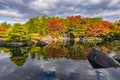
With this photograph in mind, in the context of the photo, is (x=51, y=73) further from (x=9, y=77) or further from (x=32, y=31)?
(x=32, y=31)

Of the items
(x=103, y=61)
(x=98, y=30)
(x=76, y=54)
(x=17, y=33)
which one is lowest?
(x=76, y=54)

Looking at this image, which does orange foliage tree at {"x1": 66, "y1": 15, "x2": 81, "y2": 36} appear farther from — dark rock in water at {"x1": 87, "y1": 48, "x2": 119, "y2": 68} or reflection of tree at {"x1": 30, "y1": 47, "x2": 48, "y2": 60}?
dark rock in water at {"x1": 87, "y1": 48, "x2": 119, "y2": 68}

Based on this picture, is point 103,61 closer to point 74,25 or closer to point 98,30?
point 98,30

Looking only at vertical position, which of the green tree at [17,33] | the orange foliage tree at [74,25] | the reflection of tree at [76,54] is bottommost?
the reflection of tree at [76,54]

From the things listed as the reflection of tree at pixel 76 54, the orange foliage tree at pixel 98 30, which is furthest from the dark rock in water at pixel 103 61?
the orange foliage tree at pixel 98 30

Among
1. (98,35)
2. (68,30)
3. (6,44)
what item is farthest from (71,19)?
(6,44)

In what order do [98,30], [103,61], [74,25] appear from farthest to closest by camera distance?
1. [74,25]
2. [98,30]
3. [103,61]

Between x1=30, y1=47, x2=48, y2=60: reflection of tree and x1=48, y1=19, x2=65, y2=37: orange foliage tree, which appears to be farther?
x1=48, y1=19, x2=65, y2=37: orange foliage tree

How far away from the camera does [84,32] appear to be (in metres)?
83.7

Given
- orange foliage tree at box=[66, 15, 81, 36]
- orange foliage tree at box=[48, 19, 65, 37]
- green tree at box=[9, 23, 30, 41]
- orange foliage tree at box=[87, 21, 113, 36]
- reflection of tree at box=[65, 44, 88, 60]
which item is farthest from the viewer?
orange foliage tree at box=[48, 19, 65, 37]

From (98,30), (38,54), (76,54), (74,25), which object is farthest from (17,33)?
(98,30)

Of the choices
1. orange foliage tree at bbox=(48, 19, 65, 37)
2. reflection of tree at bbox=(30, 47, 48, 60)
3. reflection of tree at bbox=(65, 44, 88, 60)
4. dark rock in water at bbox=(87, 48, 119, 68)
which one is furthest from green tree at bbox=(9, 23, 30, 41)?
dark rock in water at bbox=(87, 48, 119, 68)

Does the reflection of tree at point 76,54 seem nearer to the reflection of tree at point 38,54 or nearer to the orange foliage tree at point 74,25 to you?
the reflection of tree at point 38,54

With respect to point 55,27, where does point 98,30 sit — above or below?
below
